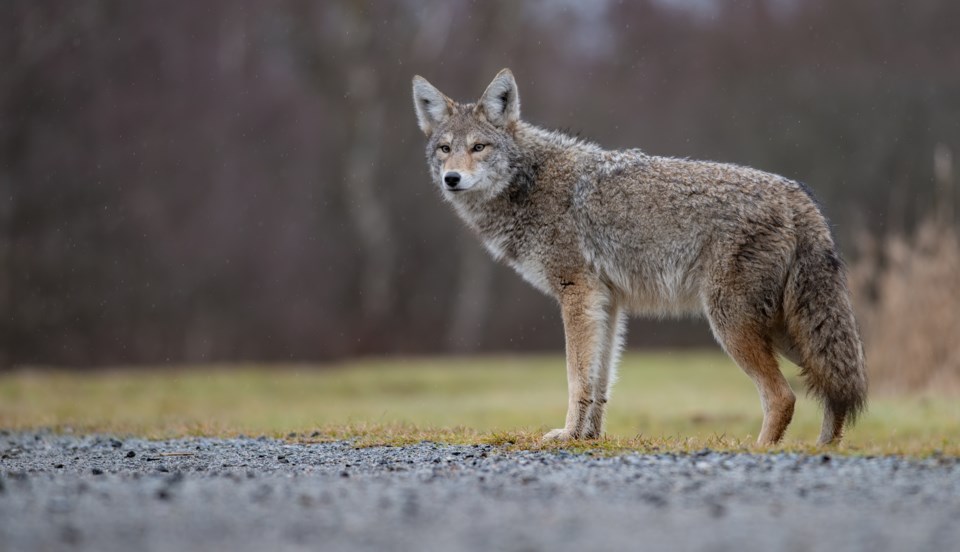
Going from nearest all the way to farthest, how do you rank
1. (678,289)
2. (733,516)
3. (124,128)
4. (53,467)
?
1. (733,516)
2. (53,467)
3. (678,289)
4. (124,128)

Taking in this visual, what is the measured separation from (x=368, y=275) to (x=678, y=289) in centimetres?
2091

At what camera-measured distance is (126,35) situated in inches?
904

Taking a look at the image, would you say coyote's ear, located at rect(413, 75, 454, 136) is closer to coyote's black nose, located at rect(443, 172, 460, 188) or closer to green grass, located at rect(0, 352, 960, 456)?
coyote's black nose, located at rect(443, 172, 460, 188)

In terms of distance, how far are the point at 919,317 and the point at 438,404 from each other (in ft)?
23.0

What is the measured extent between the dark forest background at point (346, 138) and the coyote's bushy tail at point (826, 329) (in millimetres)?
15480

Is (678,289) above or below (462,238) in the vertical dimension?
below

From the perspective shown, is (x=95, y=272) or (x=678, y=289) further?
(x=95, y=272)

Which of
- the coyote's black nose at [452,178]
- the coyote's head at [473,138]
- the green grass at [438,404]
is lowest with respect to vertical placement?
the green grass at [438,404]

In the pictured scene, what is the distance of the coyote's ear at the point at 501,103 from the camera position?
26.9 feet

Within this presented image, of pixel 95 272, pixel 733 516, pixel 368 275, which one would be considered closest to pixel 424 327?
pixel 368 275

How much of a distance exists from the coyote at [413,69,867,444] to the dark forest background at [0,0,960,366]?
49.6 ft

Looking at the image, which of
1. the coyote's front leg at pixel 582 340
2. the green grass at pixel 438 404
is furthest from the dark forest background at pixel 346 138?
the coyote's front leg at pixel 582 340

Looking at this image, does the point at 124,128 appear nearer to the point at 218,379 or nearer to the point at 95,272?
the point at 95,272

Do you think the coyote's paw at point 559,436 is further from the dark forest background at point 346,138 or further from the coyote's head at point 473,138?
the dark forest background at point 346,138
